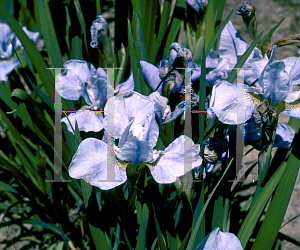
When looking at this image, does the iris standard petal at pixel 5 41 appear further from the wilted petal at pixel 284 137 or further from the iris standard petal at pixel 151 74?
the wilted petal at pixel 284 137

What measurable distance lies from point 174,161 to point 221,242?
159 mm

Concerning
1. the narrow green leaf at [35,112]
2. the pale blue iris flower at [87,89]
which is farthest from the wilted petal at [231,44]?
the narrow green leaf at [35,112]

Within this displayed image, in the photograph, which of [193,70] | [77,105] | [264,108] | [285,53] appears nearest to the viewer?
[264,108]

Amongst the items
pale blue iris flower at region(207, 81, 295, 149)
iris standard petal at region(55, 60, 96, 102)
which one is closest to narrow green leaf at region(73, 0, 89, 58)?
iris standard petal at region(55, 60, 96, 102)

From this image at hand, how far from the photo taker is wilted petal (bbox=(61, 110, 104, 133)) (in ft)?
1.99

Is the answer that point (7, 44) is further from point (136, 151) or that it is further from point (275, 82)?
point (275, 82)

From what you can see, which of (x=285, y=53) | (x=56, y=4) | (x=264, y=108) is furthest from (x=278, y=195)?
(x=285, y=53)

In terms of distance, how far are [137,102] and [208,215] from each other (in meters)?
0.33

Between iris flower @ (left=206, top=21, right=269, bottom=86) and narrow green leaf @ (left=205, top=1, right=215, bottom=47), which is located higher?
narrow green leaf @ (left=205, top=1, right=215, bottom=47)

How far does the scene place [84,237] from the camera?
862mm

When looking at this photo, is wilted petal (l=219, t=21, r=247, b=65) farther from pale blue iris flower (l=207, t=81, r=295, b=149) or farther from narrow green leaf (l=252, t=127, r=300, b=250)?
narrow green leaf (l=252, t=127, r=300, b=250)

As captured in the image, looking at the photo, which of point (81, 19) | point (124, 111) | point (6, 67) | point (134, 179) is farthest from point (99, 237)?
point (6, 67)

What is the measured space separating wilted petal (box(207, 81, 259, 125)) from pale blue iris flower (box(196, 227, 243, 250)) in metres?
0.20

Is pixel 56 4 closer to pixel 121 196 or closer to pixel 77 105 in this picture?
pixel 77 105
